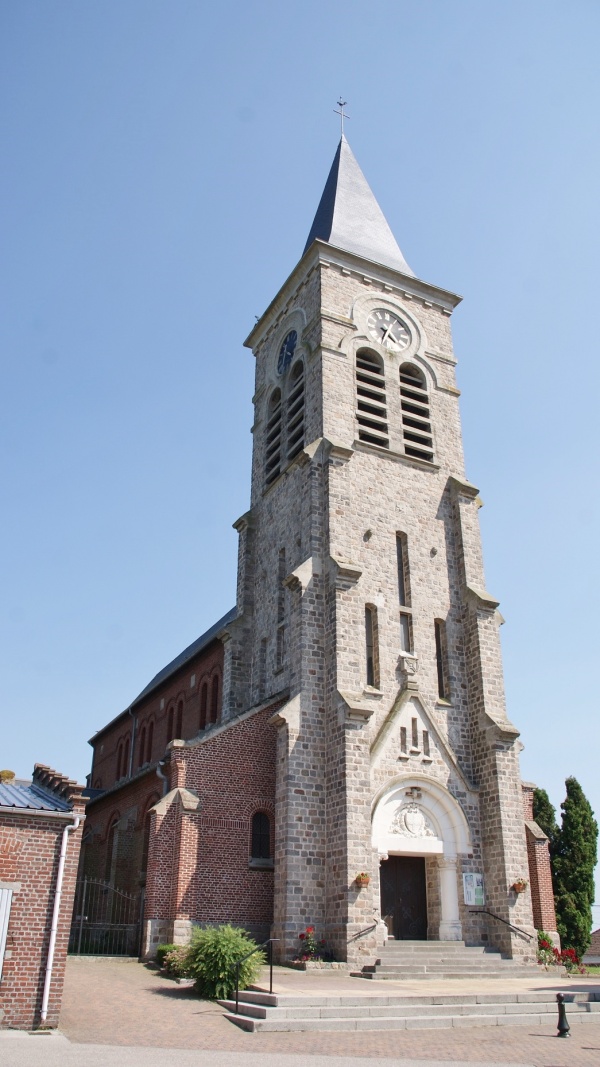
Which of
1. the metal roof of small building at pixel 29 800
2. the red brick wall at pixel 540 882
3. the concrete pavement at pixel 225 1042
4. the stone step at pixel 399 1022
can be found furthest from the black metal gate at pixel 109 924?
the red brick wall at pixel 540 882

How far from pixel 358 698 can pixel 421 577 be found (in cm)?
529

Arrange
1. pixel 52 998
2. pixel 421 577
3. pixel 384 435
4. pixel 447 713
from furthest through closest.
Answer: pixel 384 435, pixel 421 577, pixel 447 713, pixel 52 998

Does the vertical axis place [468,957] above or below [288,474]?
below

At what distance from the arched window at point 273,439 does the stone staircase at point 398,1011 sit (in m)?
18.1

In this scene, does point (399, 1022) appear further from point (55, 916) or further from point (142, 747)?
point (142, 747)

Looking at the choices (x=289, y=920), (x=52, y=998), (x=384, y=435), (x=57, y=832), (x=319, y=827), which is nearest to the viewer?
(x=52, y=998)

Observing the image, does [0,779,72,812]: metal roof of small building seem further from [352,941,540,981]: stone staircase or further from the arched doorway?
the arched doorway

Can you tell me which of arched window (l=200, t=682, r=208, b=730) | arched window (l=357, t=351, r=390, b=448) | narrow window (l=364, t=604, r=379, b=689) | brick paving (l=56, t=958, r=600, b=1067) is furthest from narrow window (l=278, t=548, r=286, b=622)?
brick paving (l=56, t=958, r=600, b=1067)

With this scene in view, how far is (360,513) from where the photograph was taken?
82.0ft

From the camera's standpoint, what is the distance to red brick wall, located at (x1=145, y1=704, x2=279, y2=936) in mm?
20203

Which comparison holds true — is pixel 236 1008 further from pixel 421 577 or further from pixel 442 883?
pixel 421 577

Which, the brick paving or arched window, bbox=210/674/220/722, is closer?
the brick paving

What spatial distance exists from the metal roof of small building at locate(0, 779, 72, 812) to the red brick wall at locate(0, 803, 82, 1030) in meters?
0.17

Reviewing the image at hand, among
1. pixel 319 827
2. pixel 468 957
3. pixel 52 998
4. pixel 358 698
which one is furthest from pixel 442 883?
pixel 52 998
